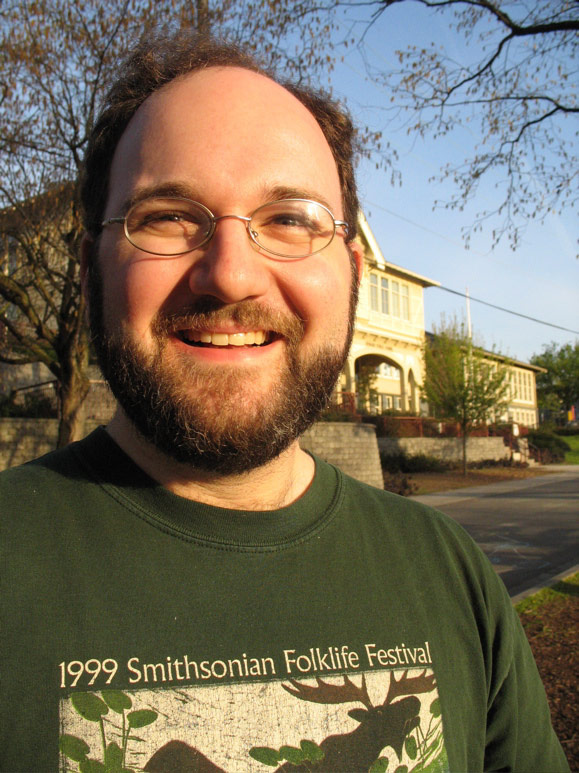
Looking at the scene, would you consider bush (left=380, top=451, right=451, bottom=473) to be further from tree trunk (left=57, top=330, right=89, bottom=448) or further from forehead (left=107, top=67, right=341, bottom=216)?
forehead (left=107, top=67, right=341, bottom=216)

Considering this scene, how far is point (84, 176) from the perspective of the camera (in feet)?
6.08

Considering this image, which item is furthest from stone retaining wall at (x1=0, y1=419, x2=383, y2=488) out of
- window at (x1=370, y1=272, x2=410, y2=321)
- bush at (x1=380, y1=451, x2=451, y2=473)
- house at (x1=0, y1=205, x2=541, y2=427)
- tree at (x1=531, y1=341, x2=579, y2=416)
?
tree at (x1=531, y1=341, x2=579, y2=416)

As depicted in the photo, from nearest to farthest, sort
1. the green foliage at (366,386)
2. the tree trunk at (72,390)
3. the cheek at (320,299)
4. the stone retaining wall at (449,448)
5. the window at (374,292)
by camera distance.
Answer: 1. the cheek at (320,299)
2. the tree trunk at (72,390)
3. the stone retaining wall at (449,448)
4. the green foliage at (366,386)
5. the window at (374,292)

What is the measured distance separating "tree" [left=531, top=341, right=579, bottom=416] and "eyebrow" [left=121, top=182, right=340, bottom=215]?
83257 mm

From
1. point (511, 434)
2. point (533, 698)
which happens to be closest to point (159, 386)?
point (533, 698)

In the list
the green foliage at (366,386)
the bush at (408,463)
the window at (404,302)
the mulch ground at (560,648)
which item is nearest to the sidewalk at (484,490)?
the bush at (408,463)

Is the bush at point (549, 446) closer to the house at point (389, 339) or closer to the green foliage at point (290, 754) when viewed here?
the house at point (389, 339)

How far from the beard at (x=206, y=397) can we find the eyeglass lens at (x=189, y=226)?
142 millimetres

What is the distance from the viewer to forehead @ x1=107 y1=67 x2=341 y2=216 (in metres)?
1.44

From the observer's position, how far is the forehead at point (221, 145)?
1.44 metres

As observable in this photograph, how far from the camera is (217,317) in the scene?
54.7 inches

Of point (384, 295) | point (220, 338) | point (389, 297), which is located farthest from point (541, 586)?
point (389, 297)

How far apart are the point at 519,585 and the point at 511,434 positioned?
30603 millimetres

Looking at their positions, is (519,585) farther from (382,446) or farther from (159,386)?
(382,446)
